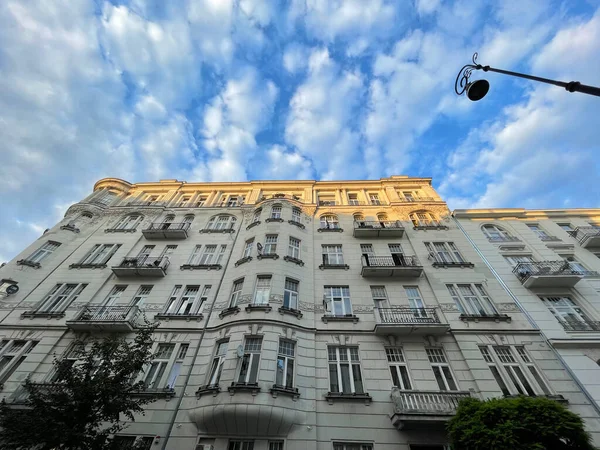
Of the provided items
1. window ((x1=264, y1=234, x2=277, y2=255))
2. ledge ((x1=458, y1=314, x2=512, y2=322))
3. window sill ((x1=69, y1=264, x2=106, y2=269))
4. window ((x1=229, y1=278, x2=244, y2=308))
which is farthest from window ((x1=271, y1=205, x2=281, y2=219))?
ledge ((x1=458, y1=314, x2=512, y2=322))

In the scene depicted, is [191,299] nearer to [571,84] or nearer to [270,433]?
[270,433]

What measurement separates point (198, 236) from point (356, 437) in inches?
666

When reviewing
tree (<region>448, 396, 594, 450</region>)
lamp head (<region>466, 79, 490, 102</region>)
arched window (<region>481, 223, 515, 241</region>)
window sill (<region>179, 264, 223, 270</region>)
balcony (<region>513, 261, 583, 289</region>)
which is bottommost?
tree (<region>448, 396, 594, 450</region>)

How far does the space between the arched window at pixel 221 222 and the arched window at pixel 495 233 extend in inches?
823

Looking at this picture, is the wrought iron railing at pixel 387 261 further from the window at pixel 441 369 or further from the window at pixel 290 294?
the window at pixel 441 369

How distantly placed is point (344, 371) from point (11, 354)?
715 inches

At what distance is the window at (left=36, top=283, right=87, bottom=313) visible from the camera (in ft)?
55.8

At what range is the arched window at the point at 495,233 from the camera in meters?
21.6

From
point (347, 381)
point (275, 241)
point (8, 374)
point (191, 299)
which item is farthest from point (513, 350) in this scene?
point (8, 374)

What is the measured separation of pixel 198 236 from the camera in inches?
869

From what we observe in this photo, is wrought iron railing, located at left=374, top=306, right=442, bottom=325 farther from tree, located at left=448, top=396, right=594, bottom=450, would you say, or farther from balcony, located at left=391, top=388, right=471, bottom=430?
tree, located at left=448, top=396, right=594, bottom=450

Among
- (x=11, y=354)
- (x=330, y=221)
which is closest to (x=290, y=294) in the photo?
(x=330, y=221)

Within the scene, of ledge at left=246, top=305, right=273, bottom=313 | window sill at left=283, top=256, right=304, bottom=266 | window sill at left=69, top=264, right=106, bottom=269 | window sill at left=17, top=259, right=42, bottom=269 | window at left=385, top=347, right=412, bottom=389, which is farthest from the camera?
window sill at left=69, top=264, right=106, bottom=269

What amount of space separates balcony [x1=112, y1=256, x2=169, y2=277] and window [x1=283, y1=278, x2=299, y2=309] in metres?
8.67
